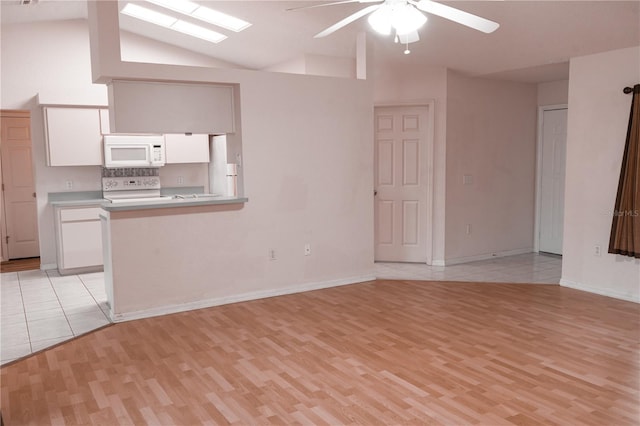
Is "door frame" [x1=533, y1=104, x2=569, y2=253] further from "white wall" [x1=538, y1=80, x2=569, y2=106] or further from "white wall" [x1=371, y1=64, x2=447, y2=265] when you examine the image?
"white wall" [x1=371, y1=64, x2=447, y2=265]

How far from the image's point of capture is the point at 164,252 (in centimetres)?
463

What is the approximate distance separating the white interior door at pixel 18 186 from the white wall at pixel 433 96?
5.06 metres

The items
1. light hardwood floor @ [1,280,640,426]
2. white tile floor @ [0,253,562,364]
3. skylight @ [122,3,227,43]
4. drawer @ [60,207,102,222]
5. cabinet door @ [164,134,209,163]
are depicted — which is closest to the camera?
light hardwood floor @ [1,280,640,426]

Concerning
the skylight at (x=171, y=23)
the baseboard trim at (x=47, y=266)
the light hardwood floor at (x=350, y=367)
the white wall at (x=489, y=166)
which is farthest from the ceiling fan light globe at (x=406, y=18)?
the baseboard trim at (x=47, y=266)

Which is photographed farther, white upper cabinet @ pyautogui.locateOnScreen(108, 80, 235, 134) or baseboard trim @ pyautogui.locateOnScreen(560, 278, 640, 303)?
baseboard trim @ pyautogui.locateOnScreen(560, 278, 640, 303)

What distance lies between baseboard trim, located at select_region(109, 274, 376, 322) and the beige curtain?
8.20 ft

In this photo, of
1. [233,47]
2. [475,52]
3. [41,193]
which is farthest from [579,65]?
[41,193]

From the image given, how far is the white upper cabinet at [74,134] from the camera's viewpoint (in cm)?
616

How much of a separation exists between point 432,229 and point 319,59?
257 centimetres

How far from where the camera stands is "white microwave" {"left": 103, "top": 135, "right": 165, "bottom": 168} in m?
6.38

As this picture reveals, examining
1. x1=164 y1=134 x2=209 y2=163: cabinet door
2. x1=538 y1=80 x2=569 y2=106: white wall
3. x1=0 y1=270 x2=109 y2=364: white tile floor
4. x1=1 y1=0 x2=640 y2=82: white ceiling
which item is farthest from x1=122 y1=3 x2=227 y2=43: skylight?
x1=538 y1=80 x2=569 y2=106: white wall

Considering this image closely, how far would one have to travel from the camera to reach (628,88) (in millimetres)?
4652

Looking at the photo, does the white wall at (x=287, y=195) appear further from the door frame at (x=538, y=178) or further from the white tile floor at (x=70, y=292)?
the door frame at (x=538, y=178)

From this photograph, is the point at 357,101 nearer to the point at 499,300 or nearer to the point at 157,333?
the point at 499,300
